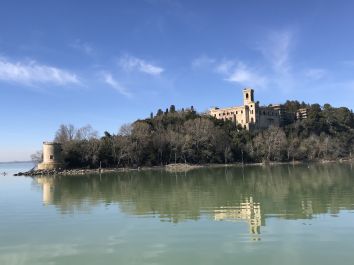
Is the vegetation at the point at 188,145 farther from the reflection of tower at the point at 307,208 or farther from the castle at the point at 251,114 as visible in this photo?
the reflection of tower at the point at 307,208

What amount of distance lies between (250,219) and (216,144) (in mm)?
71868

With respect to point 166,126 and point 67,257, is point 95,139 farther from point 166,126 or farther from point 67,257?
point 67,257

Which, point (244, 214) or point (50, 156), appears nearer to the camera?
point (244, 214)

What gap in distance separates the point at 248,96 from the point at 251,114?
22.3 feet

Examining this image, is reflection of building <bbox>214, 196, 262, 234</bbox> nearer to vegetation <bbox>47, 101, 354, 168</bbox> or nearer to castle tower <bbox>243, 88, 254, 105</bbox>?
vegetation <bbox>47, 101, 354, 168</bbox>

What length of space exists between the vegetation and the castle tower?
13612mm

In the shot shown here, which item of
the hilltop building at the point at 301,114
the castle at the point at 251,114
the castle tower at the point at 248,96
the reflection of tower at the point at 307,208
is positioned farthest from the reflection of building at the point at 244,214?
the hilltop building at the point at 301,114

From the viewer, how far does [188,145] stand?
83.9 meters

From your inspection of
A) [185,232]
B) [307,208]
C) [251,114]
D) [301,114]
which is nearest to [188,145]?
[251,114]

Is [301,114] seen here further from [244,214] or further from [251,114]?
→ [244,214]

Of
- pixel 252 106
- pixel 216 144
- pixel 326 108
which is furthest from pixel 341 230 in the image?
pixel 326 108

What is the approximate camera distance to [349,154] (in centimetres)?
11275

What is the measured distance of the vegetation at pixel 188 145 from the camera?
252 feet

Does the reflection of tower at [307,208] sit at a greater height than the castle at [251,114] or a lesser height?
lesser
